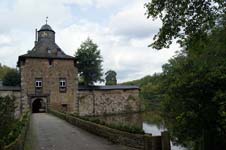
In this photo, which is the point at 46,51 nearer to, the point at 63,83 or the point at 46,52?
the point at 46,52

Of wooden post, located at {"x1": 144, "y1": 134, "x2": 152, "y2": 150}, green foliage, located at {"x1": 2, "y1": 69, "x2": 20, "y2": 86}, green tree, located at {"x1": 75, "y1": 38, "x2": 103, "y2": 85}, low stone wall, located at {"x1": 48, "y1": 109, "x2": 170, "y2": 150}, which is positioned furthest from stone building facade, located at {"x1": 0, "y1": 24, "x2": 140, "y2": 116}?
wooden post, located at {"x1": 144, "y1": 134, "x2": 152, "y2": 150}

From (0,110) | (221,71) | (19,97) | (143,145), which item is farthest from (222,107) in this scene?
(19,97)

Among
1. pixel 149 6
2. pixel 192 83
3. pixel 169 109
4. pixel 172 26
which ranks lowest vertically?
pixel 169 109

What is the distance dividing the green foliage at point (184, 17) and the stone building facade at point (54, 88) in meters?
26.1

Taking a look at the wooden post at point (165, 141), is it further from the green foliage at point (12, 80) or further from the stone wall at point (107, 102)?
the green foliage at point (12, 80)

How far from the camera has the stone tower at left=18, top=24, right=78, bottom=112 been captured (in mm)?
32938

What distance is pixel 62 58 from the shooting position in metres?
34.4

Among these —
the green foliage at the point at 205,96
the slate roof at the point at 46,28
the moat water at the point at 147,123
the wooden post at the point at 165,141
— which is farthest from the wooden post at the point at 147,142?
the slate roof at the point at 46,28

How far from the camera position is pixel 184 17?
24.1 feet

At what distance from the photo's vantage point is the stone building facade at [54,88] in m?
32.9

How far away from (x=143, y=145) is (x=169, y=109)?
14.0 ft

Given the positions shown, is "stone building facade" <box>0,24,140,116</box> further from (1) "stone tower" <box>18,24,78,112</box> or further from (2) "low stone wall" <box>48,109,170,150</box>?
(2) "low stone wall" <box>48,109,170,150</box>

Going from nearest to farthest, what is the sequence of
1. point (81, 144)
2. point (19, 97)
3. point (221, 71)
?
point (221, 71) < point (81, 144) < point (19, 97)

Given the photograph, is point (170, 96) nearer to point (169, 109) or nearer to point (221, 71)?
point (169, 109)
